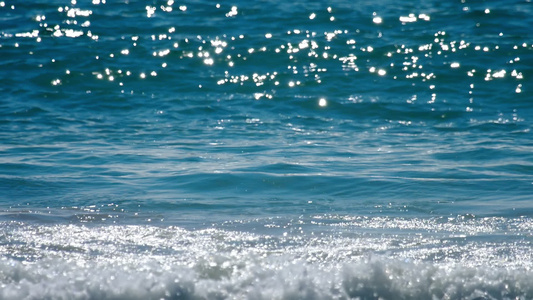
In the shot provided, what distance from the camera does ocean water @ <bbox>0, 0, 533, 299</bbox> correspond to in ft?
10.7

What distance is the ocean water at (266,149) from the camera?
3273 mm

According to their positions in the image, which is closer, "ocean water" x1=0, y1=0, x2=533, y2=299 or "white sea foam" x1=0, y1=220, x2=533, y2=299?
"white sea foam" x1=0, y1=220, x2=533, y2=299

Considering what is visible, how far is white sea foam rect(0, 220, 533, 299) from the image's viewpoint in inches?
122

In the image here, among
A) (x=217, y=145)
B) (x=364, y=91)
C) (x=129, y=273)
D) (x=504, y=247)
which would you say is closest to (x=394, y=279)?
(x=504, y=247)

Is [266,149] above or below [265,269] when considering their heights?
Result: above

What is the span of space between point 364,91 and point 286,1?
391 cm

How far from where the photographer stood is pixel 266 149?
24.6 feet

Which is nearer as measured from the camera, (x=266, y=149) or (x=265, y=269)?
(x=265, y=269)

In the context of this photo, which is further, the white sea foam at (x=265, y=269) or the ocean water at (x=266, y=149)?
the ocean water at (x=266, y=149)

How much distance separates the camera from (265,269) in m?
3.27

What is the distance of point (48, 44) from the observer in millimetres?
12328

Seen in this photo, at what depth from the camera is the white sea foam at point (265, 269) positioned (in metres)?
3.10

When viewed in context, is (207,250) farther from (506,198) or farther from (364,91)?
(364,91)

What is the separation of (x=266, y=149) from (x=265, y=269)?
4280mm
